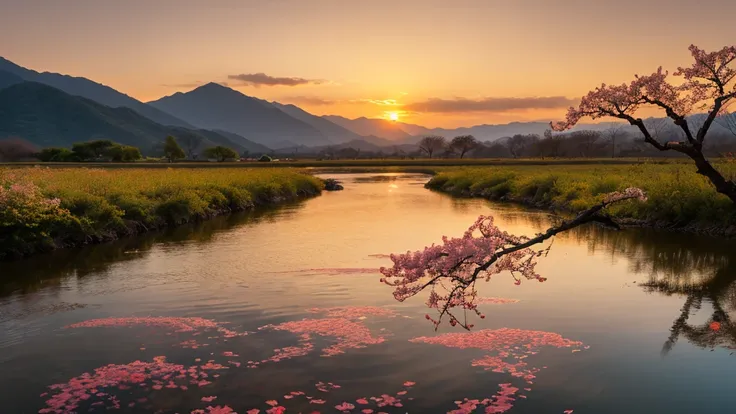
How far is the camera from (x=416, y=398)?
10.8 m

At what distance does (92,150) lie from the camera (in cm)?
17162

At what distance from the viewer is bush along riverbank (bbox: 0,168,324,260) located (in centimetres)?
2508

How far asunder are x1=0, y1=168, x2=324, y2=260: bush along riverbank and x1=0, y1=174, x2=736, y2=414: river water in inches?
61.5

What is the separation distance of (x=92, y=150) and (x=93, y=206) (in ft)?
517

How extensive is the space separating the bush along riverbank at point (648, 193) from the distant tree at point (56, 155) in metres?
135

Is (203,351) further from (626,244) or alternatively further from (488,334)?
(626,244)

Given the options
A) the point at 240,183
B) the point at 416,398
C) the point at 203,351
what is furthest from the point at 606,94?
the point at 240,183

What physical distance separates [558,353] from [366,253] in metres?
14.4

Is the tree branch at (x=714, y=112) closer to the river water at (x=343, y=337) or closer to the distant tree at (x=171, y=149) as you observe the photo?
the river water at (x=343, y=337)

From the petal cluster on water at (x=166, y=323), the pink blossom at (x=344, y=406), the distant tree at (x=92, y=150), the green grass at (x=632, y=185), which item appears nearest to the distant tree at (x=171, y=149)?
the distant tree at (x=92, y=150)

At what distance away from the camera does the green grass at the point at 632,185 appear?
31.2 m

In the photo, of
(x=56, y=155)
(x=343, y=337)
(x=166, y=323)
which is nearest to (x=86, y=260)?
(x=166, y=323)

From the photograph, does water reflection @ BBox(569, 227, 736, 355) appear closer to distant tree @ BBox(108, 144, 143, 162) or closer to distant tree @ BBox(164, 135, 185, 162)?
distant tree @ BBox(108, 144, 143, 162)

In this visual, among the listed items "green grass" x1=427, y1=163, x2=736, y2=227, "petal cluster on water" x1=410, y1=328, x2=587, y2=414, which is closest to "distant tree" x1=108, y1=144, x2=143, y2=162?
"green grass" x1=427, y1=163, x2=736, y2=227
